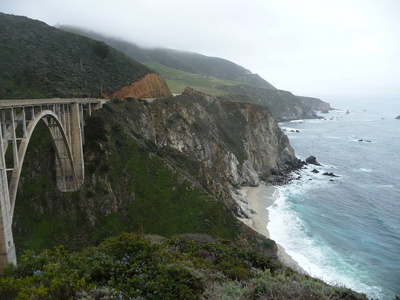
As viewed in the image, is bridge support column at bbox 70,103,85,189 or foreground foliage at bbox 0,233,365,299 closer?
foreground foliage at bbox 0,233,365,299

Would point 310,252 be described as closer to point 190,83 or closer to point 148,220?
point 148,220

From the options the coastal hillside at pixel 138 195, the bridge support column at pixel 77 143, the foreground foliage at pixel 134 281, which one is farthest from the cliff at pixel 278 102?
the foreground foliage at pixel 134 281

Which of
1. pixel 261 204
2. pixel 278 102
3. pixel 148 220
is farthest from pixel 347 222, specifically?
pixel 278 102

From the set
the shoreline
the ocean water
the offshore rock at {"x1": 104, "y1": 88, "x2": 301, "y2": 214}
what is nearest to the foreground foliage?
the ocean water

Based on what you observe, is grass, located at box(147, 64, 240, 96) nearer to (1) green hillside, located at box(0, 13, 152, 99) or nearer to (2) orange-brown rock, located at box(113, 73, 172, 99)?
(2) orange-brown rock, located at box(113, 73, 172, 99)

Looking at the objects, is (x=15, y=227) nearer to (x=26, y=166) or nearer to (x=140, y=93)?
(x=26, y=166)

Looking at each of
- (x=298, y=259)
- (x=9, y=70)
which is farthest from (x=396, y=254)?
(x=9, y=70)

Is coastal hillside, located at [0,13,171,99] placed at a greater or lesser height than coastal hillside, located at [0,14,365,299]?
greater

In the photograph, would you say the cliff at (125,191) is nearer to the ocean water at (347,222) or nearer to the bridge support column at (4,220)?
the ocean water at (347,222)
